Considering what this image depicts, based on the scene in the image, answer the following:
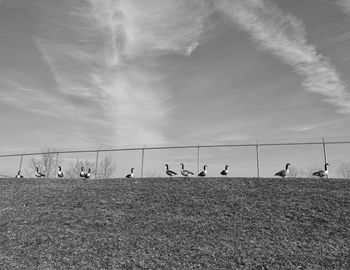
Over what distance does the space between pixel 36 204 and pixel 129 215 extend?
6953 millimetres

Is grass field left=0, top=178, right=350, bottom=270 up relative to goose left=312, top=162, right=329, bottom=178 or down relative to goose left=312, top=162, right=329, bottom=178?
down

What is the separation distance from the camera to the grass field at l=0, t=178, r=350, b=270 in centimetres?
1502

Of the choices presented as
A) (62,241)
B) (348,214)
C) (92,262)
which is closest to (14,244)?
(62,241)

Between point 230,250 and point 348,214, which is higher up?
point 348,214

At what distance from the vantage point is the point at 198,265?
14359 millimetres

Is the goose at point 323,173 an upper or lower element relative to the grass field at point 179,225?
upper

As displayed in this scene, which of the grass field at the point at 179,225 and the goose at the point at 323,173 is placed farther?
the goose at the point at 323,173

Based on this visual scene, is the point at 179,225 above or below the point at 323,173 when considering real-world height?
below

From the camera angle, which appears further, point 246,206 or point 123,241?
point 246,206

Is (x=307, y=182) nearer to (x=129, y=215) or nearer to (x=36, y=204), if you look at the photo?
(x=129, y=215)

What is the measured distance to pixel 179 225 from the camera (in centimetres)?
1844

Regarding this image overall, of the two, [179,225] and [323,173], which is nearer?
[179,225]

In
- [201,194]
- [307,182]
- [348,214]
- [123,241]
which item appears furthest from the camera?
[307,182]

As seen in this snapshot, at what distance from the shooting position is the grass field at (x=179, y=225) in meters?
15.0
